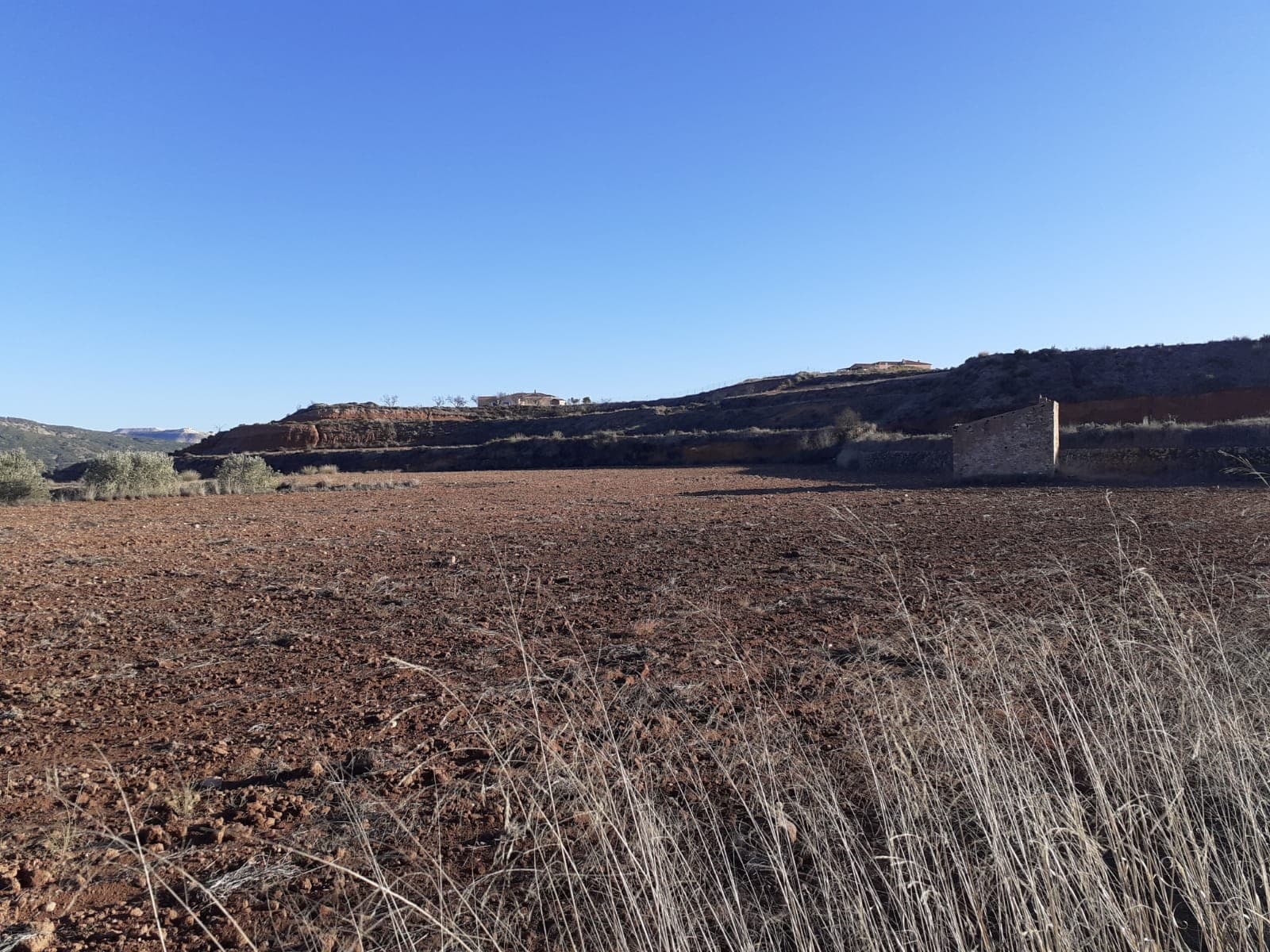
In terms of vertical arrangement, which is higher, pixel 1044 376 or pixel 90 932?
pixel 1044 376

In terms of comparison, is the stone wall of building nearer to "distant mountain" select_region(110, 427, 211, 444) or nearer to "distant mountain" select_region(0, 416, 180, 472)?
"distant mountain" select_region(0, 416, 180, 472)

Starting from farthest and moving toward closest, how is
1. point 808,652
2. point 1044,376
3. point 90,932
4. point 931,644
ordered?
1. point 1044,376
2. point 808,652
3. point 931,644
4. point 90,932

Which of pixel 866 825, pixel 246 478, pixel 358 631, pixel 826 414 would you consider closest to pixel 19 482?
pixel 246 478

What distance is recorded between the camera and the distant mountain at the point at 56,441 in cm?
6788

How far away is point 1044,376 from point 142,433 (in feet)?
596

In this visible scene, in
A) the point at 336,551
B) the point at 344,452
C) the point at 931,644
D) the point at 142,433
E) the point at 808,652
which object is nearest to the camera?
the point at 931,644

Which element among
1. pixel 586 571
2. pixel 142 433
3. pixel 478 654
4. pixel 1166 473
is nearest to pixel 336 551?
pixel 586 571

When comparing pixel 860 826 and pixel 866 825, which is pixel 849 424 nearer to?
pixel 866 825

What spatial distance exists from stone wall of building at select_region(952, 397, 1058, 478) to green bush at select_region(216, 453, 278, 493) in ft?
72.9

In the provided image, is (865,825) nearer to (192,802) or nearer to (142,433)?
(192,802)

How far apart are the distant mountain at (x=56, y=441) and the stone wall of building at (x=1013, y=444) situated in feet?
216

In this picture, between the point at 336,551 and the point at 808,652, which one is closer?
the point at 808,652

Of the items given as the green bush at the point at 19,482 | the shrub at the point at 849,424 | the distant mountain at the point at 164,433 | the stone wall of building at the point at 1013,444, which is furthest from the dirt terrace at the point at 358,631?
the distant mountain at the point at 164,433

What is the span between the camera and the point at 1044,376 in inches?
1576
